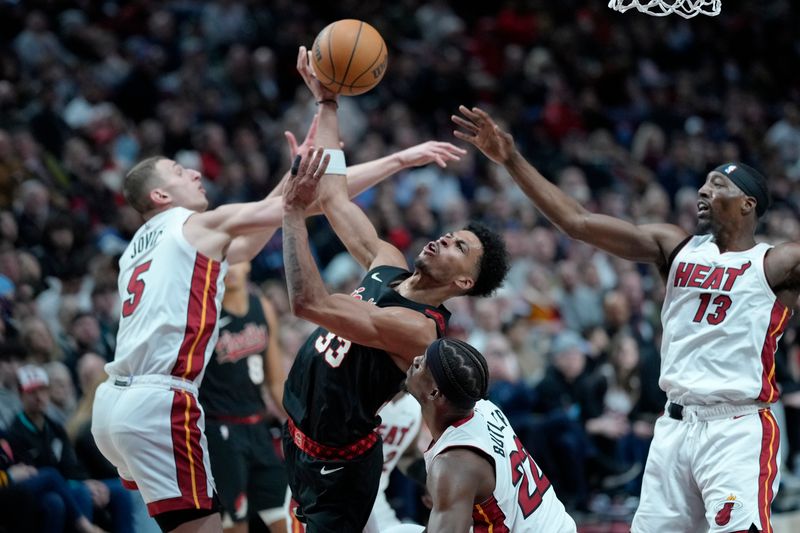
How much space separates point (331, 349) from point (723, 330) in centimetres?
184

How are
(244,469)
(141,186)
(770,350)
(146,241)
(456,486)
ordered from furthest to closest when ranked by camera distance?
(244,469) < (141,186) < (146,241) < (770,350) < (456,486)

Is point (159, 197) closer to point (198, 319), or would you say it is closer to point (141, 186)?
point (141, 186)

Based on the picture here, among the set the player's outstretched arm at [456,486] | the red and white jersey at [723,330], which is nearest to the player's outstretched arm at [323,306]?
the player's outstretched arm at [456,486]

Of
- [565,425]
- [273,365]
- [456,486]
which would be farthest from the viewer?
[565,425]

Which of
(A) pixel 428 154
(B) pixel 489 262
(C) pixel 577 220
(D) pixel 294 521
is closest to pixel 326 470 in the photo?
(D) pixel 294 521

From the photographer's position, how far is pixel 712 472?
5262mm

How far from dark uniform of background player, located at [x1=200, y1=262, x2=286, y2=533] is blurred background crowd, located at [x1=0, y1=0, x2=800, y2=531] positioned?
0.77 m

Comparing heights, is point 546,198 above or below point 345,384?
above

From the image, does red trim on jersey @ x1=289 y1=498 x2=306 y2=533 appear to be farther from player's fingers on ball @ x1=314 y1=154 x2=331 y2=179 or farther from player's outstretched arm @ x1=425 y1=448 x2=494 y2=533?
player's fingers on ball @ x1=314 y1=154 x2=331 y2=179

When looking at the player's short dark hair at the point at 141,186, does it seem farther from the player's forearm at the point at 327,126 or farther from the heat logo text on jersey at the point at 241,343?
the heat logo text on jersey at the point at 241,343

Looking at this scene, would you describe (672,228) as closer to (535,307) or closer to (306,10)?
(535,307)

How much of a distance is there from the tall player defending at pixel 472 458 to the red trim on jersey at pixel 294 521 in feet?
4.25

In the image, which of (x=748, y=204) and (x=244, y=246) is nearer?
(x=748, y=204)

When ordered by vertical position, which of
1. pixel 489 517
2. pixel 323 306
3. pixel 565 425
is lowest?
pixel 565 425
